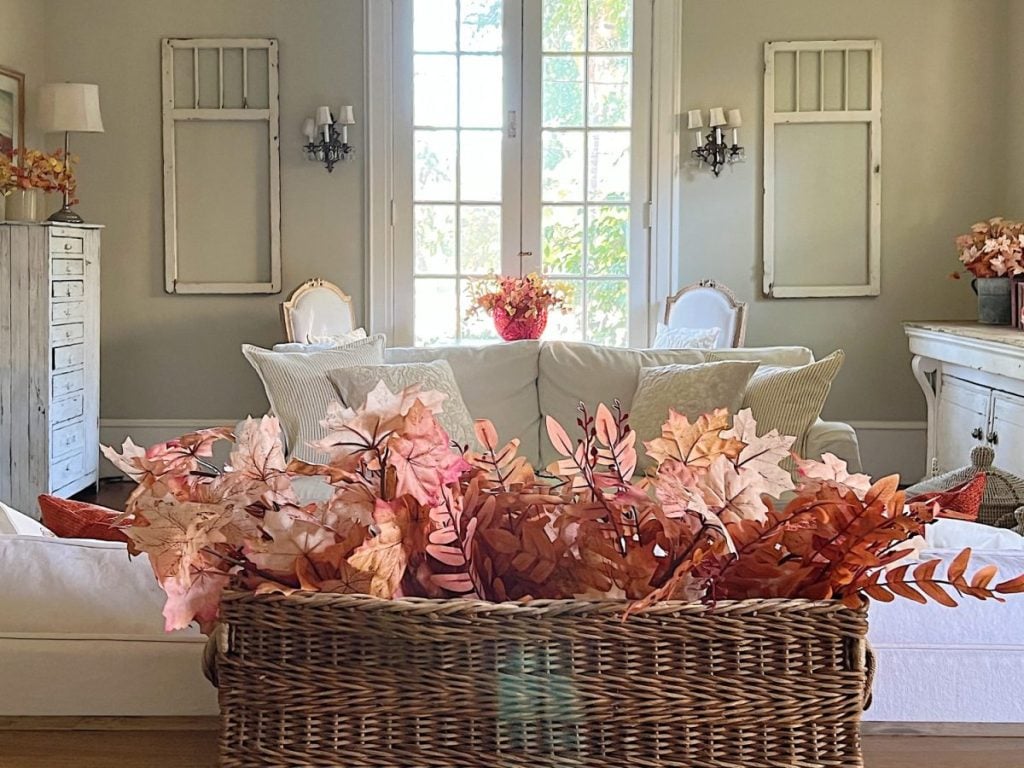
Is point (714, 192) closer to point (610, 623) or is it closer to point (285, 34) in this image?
point (285, 34)

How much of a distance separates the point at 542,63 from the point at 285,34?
4.38 feet

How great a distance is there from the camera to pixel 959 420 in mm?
4941

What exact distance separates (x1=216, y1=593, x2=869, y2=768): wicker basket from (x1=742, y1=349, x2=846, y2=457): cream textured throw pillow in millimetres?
2888

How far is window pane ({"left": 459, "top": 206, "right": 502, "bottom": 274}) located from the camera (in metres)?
5.95

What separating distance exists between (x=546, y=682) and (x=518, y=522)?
119 mm

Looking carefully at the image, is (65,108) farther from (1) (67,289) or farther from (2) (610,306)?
(2) (610,306)

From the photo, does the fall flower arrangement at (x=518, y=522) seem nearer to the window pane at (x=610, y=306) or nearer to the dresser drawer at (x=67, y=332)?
the dresser drawer at (x=67, y=332)

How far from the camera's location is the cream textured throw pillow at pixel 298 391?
3.71 m

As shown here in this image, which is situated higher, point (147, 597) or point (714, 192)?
point (714, 192)

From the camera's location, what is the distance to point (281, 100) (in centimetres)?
590

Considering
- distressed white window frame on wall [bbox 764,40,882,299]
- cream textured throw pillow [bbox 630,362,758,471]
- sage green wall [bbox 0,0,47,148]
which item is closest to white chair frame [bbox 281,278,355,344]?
sage green wall [bbox 0,0,47,148]

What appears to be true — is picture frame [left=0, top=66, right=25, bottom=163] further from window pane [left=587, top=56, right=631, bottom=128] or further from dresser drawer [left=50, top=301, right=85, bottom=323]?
window pane [left=587, top=56, right=631, bottom=128]

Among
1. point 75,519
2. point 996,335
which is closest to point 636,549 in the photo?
point 75,519

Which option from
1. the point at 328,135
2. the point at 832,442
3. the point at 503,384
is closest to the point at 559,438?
the point at 832,442
